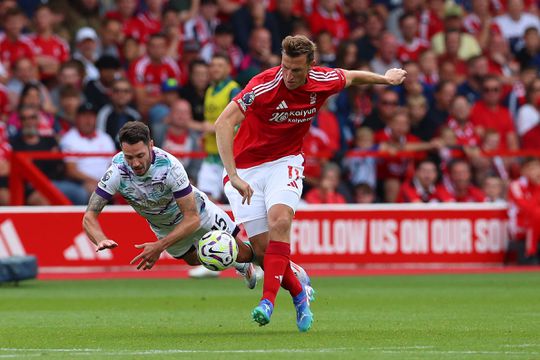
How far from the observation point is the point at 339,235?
17.2 metres

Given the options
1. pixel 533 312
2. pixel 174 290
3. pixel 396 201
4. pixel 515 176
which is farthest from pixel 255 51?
pixel 533 312

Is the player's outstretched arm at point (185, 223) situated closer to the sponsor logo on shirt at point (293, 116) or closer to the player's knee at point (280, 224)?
the player's knee at point (280, 224)

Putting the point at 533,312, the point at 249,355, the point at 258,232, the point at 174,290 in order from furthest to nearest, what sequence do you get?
the point at 174,290, the point at 533,312, the point at 258,232, the point at 249,355

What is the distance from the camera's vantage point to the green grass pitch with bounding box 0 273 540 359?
7973mm

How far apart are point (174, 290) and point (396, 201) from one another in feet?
15.1

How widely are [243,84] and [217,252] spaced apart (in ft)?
26.3

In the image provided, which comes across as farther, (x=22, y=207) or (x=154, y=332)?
(x=22, y=207)

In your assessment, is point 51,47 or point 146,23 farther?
point 146,23

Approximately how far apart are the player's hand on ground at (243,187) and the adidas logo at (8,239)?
8.14 metres

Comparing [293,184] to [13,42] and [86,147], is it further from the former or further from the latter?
[13,42]

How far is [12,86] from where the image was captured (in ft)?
56.5

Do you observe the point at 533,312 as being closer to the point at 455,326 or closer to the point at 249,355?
the point at 455,326

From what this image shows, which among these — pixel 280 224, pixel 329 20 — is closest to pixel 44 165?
pixel 329 20

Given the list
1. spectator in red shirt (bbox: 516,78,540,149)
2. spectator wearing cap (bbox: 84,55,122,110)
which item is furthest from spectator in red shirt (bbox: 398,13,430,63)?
spectator wearing cap (bbox: 84,55,122,110)
